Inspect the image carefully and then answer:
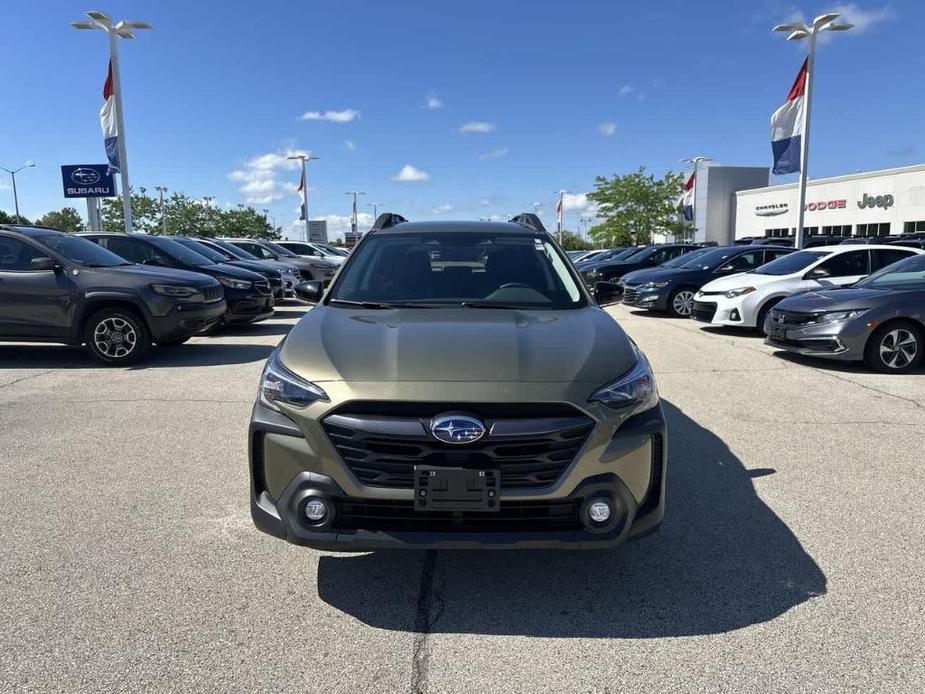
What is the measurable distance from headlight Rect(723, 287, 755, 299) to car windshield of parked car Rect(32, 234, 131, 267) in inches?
377

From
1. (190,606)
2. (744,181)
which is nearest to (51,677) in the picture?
(190,606)

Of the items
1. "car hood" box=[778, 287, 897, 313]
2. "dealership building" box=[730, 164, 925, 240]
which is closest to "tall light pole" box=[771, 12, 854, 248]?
"car hood" box=[778, 287, 897, 313]

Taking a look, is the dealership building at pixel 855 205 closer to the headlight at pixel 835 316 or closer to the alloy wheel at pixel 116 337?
the headlight at pixel 835 316

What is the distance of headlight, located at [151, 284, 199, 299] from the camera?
8.54m

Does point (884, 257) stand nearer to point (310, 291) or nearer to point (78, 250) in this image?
point (310, 291)

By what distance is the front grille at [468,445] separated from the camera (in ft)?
8.83

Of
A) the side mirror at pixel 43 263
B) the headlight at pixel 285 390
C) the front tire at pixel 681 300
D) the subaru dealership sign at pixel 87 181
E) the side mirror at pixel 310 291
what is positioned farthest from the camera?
the subaru dealership sign at pixel 87 181

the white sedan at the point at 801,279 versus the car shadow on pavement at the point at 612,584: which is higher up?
the white sedan at the point at 801,279

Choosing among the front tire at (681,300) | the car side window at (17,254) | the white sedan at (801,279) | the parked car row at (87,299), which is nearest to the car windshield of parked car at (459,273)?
the parked car row at (87,299)

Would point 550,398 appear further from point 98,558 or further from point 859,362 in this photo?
point 859,362

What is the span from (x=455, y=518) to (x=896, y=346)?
24.1 ft

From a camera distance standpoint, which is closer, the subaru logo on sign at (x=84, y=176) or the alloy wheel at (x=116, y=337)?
the alloy wheel at (x=116, y=337)

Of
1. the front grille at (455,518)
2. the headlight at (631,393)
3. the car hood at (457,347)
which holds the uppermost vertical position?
the car hood at (457,347)

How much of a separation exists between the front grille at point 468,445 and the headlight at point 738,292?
981 cm
